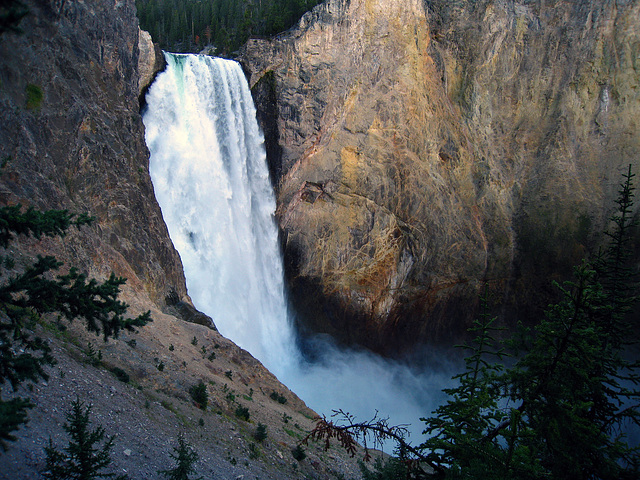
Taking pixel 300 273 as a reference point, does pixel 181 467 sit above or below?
below

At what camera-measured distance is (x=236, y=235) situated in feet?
76.0

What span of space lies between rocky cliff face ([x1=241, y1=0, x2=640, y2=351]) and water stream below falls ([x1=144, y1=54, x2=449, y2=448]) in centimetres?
139

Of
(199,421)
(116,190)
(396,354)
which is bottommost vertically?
(199,421)

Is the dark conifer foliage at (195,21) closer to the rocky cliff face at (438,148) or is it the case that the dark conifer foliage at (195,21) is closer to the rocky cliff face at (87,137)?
the rocky cliff face at (438,148)

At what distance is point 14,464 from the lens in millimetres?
5770

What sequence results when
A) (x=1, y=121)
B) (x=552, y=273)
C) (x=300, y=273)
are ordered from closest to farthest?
(x=1, y=121) < (x=300, y=273) < (x=552, y=273)

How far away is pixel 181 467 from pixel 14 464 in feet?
6.92

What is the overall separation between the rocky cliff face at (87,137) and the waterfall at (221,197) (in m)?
2.98

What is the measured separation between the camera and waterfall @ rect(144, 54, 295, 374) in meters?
20.9

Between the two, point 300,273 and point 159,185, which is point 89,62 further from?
point 300,273

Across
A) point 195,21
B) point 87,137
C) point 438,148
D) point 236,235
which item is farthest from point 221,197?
point 195,21

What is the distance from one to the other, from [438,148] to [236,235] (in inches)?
507

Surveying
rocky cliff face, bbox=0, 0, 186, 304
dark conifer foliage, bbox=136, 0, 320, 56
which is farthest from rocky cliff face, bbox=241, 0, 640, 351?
dark conifer foliage, bbox=136, 0, 320, 56

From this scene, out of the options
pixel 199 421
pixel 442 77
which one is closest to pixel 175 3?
pixel 442 77
